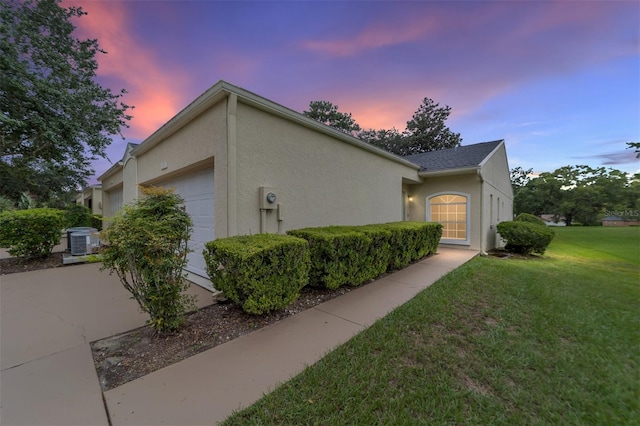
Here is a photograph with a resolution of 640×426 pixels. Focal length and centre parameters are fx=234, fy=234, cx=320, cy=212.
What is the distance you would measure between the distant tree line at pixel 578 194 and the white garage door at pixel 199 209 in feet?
140

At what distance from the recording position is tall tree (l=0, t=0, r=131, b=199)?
825 centimetres

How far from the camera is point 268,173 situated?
15.9 feet

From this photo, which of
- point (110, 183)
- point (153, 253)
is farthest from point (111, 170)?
point (153, 253)

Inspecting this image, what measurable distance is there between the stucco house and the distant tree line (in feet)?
114

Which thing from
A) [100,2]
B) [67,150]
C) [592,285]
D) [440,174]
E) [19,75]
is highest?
[100,2]

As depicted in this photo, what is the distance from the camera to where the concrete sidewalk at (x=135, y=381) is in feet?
6.20

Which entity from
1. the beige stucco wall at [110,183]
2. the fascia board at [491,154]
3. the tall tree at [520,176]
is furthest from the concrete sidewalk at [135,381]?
the tall tree at [520,176]

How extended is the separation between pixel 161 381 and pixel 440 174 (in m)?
11.1

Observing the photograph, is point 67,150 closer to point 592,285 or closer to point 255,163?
point 255,163

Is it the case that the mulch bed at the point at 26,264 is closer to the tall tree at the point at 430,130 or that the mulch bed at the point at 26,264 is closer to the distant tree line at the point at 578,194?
the tall tree at the point at 430,130

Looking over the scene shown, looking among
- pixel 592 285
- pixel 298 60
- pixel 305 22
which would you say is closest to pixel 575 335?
pixel 592 285

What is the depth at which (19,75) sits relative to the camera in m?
8.18

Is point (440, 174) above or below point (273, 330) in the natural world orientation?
above

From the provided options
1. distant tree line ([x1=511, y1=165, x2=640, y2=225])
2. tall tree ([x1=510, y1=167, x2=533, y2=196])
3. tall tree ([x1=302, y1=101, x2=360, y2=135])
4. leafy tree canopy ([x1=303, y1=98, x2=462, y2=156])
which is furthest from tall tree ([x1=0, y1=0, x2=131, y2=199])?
tall tree ([x1=510, y1=167, x2=533, y2=196])
